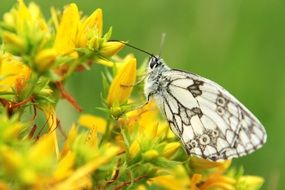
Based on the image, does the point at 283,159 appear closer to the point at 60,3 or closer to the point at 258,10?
the point at 258,10

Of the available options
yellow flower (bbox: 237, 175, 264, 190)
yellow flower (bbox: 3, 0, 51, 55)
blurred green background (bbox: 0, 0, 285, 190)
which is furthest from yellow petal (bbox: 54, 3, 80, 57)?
blurred green background (bbox: 0, 0, 285, 190)

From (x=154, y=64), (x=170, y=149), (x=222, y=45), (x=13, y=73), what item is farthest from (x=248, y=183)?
(x=222, y=45)

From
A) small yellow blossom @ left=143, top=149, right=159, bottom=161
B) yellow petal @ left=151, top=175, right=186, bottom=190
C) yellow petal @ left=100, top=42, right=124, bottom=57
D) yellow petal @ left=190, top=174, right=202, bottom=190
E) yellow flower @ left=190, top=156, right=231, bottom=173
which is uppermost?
yellow petal @ left=100, top=42, right=124, bottom=57

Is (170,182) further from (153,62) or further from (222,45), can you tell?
(222,45)

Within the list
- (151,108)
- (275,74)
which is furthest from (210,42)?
(151,108)

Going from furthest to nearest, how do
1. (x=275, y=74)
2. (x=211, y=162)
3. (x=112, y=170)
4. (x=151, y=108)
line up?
(x=275, y=74) → (x=151, y=108) → (x=211, y=162) → (x=112, y=170)

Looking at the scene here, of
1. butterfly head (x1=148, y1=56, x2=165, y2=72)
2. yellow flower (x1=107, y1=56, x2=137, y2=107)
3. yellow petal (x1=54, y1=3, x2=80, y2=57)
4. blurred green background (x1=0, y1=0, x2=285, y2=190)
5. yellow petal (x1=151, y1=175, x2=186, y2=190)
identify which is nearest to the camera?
yellow petal (x1=54, y1=3, x2=80, y2=57)

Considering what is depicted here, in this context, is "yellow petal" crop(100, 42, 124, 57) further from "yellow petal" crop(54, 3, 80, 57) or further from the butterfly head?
the butterfly head

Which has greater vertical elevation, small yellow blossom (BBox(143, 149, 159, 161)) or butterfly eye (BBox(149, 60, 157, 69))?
butterfly eye (BBox(149, 60, 157, 69))

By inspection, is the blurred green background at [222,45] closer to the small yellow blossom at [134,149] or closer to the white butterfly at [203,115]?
the white butterfly at [203,115]
